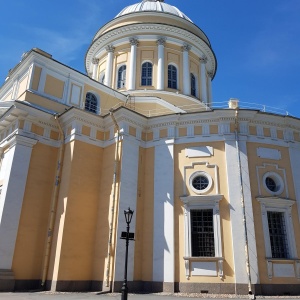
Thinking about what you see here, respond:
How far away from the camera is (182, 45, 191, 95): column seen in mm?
22422

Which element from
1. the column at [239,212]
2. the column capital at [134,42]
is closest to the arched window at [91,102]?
the column capital at [134,42]

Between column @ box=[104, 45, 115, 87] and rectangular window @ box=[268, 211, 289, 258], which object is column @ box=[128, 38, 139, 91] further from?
rectangular window @ box=[268, 211, 289, 258]

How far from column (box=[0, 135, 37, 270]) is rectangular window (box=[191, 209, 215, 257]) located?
7.35m

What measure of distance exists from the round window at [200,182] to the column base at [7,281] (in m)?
8.14

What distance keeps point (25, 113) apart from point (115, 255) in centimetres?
753

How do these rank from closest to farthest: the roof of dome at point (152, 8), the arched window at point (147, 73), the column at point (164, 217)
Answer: the column at point (164, 217)
the arched window at point (147, 73)
the roof of dome at point (152, 8)

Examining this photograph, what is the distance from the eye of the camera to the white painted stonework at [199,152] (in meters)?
14.9

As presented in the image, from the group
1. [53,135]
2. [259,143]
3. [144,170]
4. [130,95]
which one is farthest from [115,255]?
[130,95]

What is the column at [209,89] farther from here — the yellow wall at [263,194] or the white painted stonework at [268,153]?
the yellow wall at [263,194]

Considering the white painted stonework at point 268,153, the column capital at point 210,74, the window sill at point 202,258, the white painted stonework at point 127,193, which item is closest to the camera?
the window sill at point 202,258

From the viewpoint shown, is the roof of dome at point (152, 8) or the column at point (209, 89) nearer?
the column at point (209, 89)

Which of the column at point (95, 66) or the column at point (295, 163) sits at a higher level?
the column at point (95, 66)

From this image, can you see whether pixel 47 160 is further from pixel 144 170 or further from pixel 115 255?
pixel 115 255

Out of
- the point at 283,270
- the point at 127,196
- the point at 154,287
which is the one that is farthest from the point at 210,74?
the point at 154,287
